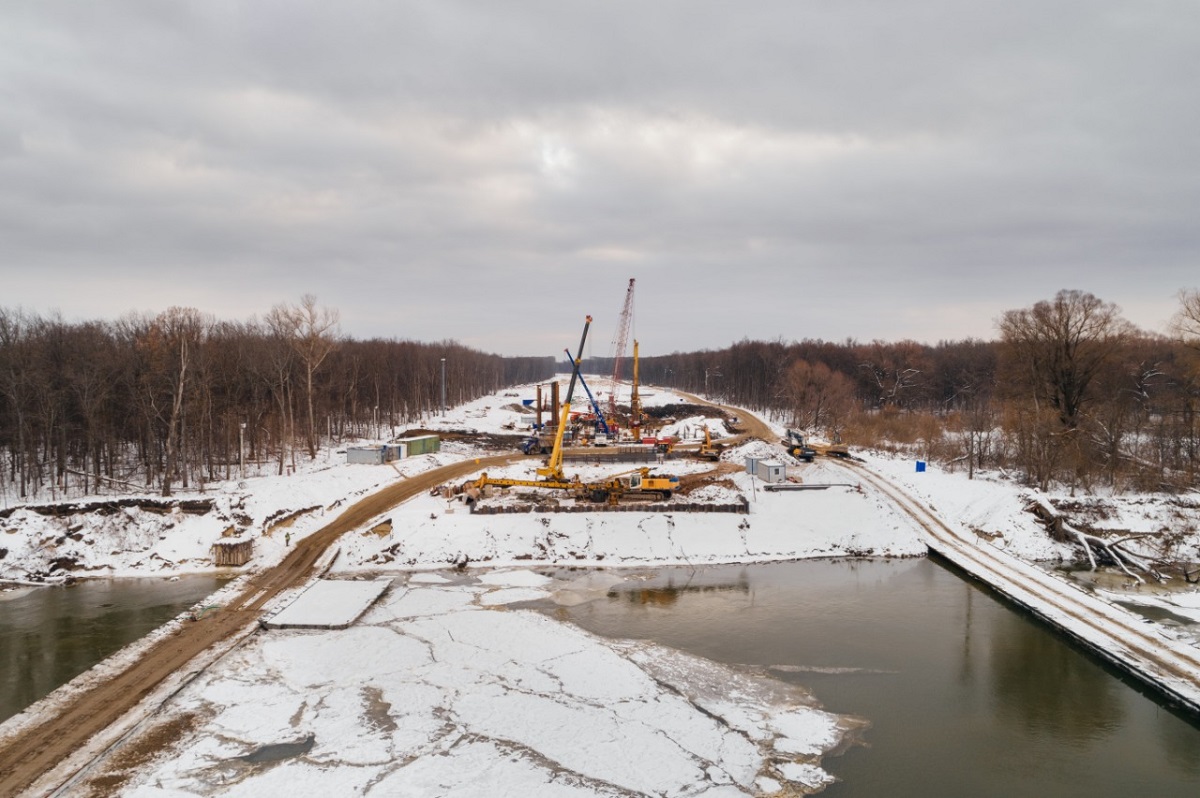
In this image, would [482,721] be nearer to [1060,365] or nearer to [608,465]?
[608,465]

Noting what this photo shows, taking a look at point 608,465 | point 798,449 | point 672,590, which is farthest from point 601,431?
point 672,590

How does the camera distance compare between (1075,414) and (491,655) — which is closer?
(491,655)

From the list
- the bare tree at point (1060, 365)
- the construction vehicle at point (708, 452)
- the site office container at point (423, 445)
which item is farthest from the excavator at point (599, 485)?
the bare tree at point (1060, 365)

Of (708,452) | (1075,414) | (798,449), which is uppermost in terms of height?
(1075,414)

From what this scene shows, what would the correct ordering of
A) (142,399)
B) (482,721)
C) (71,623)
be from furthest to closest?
(142,399), (71,623), (482,721)

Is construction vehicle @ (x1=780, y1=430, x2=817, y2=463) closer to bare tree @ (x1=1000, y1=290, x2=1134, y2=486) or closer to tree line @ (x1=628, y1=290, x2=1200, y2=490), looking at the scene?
tree line @ (x1=628, y1=290, x2=1200, y2=490)

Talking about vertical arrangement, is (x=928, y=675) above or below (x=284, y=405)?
below

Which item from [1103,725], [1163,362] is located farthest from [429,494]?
[1163,362]
